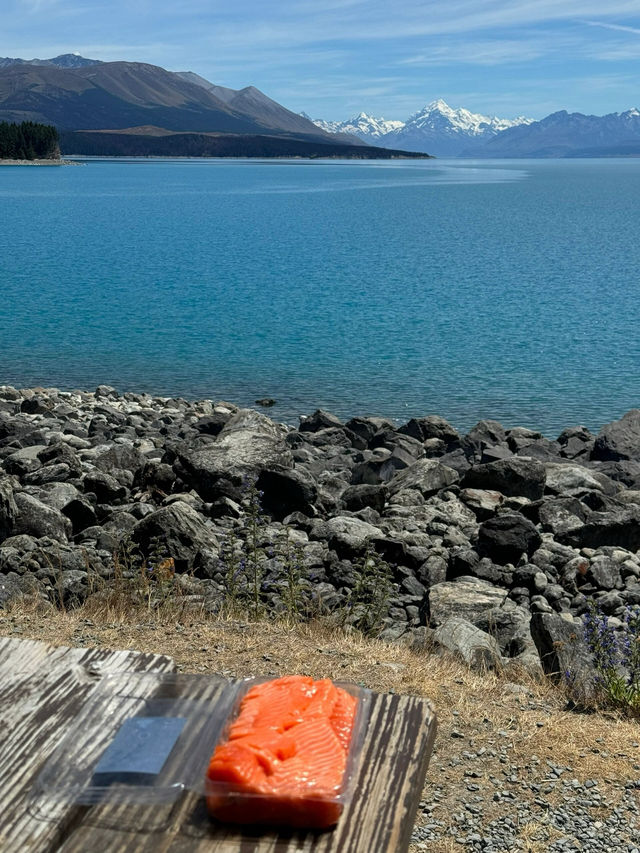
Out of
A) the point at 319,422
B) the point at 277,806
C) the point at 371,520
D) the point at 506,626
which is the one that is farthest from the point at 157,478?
the point at 277,806

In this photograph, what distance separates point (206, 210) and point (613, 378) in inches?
3094

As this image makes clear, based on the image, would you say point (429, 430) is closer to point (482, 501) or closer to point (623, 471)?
point (623, 471)

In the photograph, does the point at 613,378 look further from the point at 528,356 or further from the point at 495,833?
the point at 495,833

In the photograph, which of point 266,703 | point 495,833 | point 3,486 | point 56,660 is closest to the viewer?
point 266,703

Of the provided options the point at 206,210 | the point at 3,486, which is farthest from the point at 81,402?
the point at 206,210

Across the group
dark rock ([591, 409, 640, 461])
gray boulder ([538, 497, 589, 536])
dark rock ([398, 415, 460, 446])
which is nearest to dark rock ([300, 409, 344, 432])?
dark rock ([398, 415, 460, 446])

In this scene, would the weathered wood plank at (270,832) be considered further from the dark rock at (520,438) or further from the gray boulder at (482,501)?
the dark rock at (520,438)

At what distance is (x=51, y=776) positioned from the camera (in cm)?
288

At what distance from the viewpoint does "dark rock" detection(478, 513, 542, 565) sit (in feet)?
39.6

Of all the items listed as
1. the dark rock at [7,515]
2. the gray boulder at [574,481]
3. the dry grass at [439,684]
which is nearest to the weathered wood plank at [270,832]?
the dry grass at [439,684]

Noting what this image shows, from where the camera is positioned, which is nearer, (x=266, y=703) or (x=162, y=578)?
(x=266, y=703)

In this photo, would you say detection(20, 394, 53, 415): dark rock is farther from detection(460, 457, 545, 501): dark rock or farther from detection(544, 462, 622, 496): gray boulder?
detection(544, 462, 622, 496): gray boulder

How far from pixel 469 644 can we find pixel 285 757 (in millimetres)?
5318

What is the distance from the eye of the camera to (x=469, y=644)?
796 centimetres
